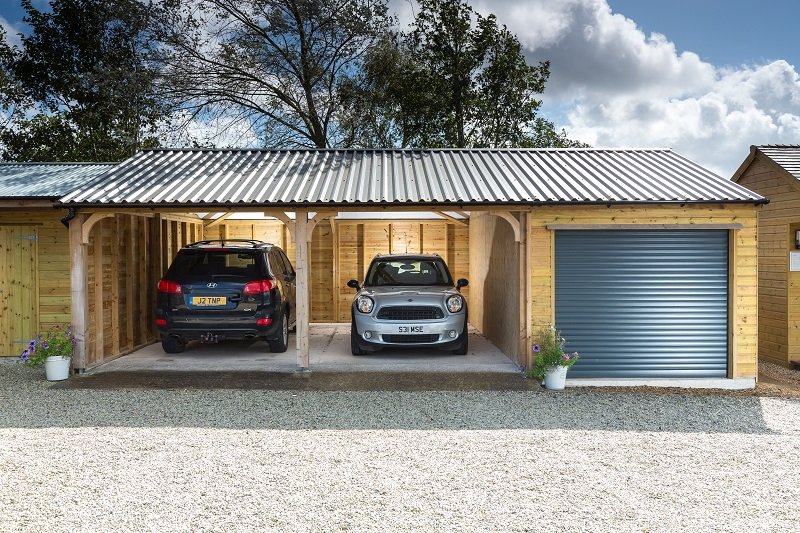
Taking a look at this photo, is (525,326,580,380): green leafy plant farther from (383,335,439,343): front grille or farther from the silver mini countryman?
(383,335,439,343): front grille

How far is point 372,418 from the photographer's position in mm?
6801

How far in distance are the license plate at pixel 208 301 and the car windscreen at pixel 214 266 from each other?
0.96 ft

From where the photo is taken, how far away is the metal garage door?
8.70 metres

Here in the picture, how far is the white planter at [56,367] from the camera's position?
8.62 metres

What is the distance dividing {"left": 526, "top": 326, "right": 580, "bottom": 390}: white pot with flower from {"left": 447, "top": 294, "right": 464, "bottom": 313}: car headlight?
1523 mm

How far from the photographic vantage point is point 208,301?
932 centimetres

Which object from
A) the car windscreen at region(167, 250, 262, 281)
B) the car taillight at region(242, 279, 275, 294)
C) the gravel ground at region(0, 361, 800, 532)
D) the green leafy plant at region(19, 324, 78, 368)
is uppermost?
the car windscreen at region(167, 250, 262, 281)

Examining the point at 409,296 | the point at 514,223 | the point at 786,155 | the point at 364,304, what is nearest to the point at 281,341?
the point at 364,304

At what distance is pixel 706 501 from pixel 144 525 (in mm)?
3776

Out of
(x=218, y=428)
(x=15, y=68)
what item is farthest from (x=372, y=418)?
(x=15, y=68)

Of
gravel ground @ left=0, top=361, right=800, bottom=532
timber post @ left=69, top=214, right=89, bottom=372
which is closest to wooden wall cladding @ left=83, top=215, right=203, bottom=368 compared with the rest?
timber post @ left=69, top=214, right=89, bottom=372

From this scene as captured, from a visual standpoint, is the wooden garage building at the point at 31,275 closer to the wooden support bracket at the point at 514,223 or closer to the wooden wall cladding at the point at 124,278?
the wooden wall cladding at the point at 124,278

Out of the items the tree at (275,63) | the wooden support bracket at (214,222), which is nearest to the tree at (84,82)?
the tree at (275,63)

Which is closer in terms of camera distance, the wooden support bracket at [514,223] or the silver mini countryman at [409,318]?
the wooden support bracket at [514,223]
